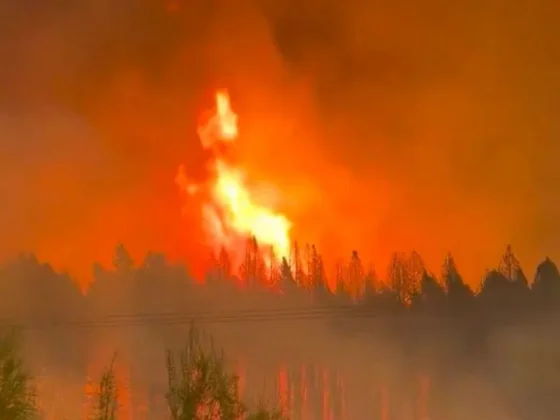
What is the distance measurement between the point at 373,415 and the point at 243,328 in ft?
21.7

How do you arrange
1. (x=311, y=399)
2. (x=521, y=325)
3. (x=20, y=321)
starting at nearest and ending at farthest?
1. (x=20, y=321)
2. (x=521, y=325)
3. (x=311, y=399)

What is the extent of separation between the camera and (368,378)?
28594mm

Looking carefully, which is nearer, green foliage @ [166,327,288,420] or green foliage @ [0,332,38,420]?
green foliage @ [0,332,38,420]

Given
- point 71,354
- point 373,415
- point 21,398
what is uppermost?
point 71,354

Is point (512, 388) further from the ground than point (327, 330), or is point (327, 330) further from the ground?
point (327, 330)

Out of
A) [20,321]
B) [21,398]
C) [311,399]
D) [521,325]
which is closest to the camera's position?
[21,398]

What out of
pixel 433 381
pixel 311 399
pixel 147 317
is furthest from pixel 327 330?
pixel 147 317

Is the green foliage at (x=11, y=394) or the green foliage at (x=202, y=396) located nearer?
the green foliage at (x=11, y=394)

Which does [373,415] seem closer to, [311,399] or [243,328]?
[311,399]

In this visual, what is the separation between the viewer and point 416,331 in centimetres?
2661

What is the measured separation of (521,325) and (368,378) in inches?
267

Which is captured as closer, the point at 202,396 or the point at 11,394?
the point at 11,394

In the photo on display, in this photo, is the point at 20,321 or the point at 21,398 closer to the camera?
the point at 21,398

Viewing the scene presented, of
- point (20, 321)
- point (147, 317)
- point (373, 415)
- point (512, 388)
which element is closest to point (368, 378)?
point (373, 415)
